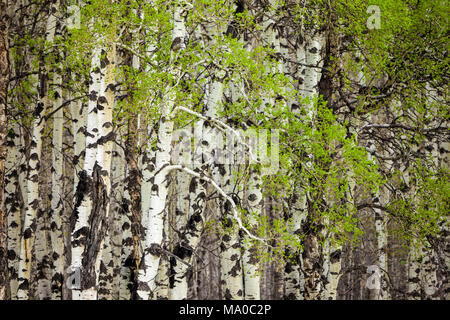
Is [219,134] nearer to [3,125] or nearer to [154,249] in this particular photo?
[154,249]

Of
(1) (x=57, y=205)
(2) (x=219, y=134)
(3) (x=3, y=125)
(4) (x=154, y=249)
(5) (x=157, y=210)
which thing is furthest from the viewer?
(1) (x=57, y=205)

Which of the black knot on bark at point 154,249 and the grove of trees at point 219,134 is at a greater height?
the grove of trees at point 219,134

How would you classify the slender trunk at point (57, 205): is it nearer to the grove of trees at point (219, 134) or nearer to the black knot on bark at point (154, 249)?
the grove of trees at point (219, 134)

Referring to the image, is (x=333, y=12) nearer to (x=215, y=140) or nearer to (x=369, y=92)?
(x=369, y=92)

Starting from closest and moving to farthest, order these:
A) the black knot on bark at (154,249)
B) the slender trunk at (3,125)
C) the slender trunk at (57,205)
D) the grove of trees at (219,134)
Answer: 1. the slender trunk at (3,125)
2. the black knot on bark at (154,249)
3. the grove of trees at (219,134)
4. the slender trunk at (57,205)

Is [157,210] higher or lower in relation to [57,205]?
lower

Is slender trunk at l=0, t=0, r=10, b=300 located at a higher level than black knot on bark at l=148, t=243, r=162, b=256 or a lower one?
higher

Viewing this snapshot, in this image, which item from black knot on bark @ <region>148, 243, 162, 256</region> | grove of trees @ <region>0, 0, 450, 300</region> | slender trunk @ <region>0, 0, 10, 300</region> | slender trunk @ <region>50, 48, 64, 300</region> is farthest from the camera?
slender trunk @ <region>50, 48, 64, 300</region>

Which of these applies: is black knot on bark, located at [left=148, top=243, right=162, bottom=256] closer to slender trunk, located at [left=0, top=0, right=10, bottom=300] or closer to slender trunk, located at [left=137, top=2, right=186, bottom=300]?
slender trunk, located at [left=137, top=2, right=186, bottom=300]

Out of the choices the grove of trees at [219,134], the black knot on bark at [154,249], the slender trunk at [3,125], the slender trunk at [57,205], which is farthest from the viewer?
the slender trunk at [57,205]

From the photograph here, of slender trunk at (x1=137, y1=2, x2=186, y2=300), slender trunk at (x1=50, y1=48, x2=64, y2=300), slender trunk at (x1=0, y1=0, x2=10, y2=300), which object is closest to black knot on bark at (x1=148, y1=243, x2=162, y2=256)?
slender trunk at (x1=137, y1=2, x2=186, y2=300)

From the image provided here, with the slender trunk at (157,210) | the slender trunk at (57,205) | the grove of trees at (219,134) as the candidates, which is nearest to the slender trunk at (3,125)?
the grove of trees at (219,134)

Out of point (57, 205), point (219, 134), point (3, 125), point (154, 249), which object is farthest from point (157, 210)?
point (57, 205)
